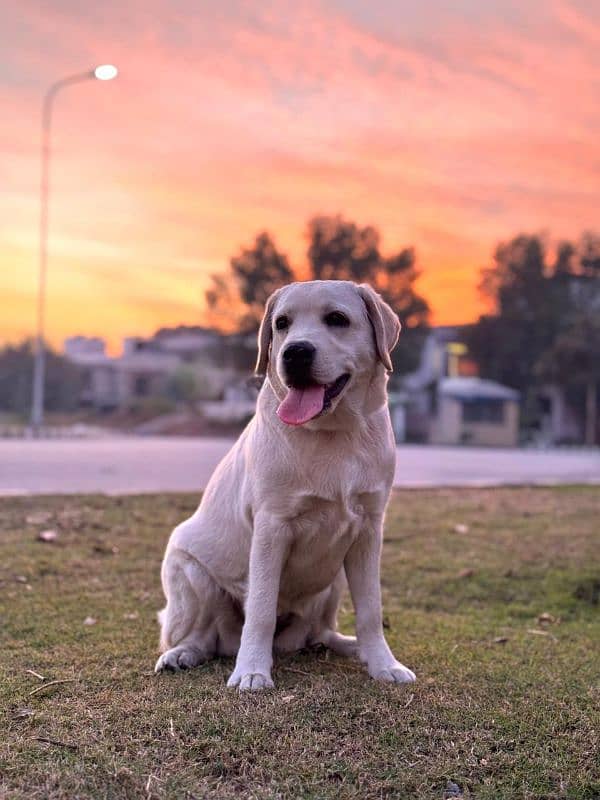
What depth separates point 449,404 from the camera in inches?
1644

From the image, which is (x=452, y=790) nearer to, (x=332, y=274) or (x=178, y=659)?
(x=178, y=659)

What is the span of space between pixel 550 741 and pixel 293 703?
90cm

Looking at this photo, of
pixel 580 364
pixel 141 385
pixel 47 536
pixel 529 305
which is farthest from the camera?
pixel 141 385

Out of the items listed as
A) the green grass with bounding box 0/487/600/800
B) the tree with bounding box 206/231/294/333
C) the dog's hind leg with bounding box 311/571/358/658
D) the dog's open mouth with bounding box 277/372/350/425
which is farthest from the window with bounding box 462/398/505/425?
the dog's open mouth with bounding box 277/372/350/425

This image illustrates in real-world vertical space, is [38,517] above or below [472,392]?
below

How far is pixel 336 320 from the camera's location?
10.6 feet

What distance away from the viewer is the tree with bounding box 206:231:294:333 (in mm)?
36156

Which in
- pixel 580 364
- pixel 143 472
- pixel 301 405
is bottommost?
pixel 143 472

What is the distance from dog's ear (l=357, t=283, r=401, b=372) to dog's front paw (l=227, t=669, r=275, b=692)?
4.38ft

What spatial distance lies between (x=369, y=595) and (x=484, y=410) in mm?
40017

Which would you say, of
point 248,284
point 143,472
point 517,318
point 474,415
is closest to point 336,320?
point 143,472

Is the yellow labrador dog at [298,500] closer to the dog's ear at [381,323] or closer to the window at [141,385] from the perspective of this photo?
the dog's ear at [381,323]

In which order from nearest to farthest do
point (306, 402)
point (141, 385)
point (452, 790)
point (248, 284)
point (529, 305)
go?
point (452, 790) < point (306, 402) < point (248, 284) < point (529, 305) < point (141, 385)

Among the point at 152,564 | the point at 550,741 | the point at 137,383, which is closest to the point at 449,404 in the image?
the point at 137,383
